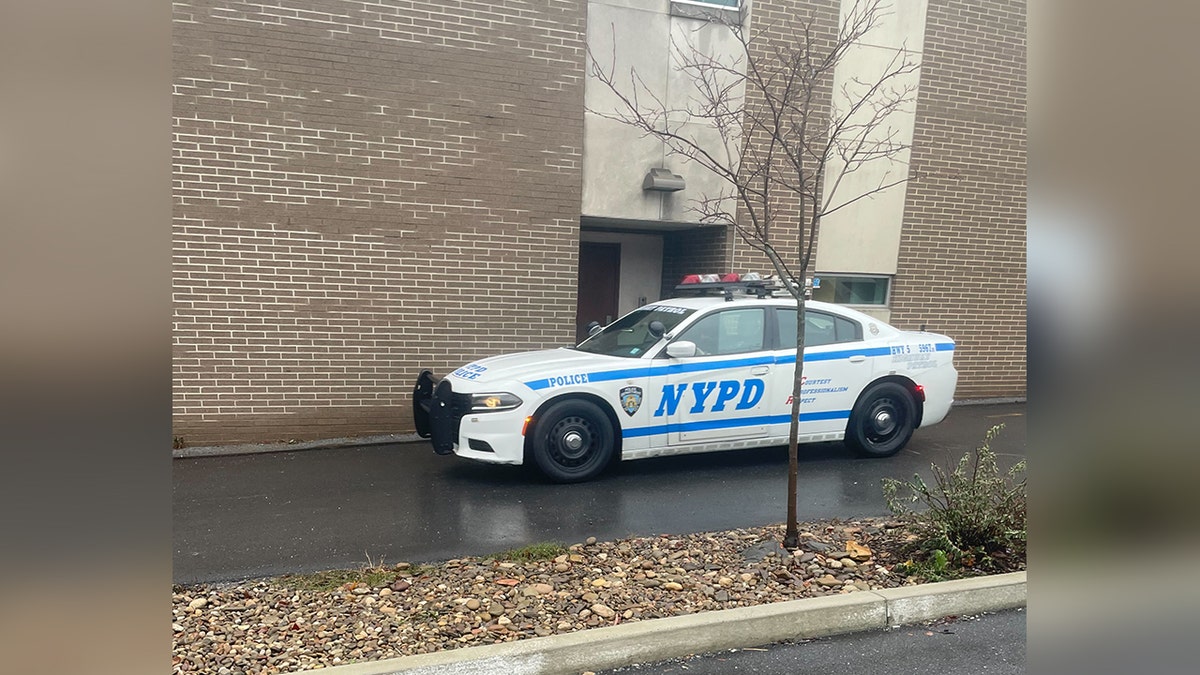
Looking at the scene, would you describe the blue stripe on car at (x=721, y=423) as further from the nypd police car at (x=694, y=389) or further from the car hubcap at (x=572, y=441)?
the car hubcap at (x=572, y=441)

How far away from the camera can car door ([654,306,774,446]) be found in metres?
6.59

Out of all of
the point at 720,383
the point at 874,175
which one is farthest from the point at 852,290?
the point at 720,383

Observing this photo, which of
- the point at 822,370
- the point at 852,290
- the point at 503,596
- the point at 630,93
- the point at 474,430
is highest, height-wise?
the point at 630,93

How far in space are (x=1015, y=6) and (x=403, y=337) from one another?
9.70m

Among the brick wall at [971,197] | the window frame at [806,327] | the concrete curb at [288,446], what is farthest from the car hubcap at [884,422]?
the concrete curb at [288,446]

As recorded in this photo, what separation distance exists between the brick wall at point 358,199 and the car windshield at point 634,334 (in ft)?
5.20

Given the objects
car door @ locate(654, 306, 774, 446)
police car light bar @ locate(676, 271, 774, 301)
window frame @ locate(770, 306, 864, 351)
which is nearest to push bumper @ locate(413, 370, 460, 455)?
car door @ locate(654, 306, 774, 446)

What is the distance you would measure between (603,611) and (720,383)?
3.24 metres

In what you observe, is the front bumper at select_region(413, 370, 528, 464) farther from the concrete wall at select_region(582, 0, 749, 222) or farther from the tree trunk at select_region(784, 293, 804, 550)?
the concrete wall at select_region(582, 0, 749, 222)

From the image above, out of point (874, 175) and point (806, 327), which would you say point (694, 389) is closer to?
point (806, 327)

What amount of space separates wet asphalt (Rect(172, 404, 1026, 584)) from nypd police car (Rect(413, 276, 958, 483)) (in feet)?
1.11

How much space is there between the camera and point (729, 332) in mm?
6949

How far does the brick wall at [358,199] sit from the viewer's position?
751 cm

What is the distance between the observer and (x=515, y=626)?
143 inches
